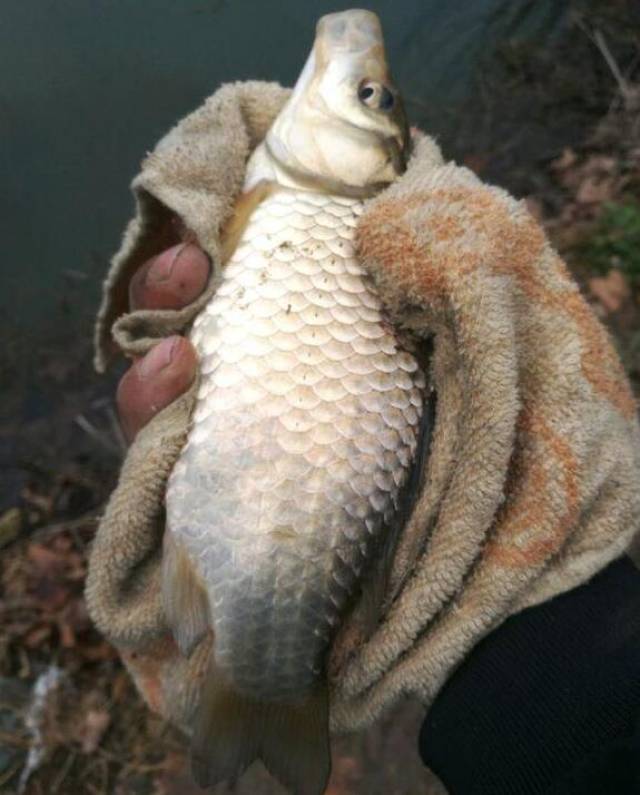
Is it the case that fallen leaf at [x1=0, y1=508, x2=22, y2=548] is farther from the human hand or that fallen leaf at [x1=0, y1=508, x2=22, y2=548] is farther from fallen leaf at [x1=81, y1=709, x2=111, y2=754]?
the human hand

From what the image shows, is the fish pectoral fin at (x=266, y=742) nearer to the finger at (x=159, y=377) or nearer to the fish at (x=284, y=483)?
the fish at (x=284, y=483)

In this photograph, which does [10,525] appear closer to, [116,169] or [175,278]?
[116,169]

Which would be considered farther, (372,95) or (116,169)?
(116,169)

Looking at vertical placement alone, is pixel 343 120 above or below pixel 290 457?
above

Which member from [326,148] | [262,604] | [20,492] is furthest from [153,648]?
[20,492]

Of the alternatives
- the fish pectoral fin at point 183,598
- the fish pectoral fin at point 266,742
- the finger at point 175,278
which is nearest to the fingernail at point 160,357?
the finger at point 175,278

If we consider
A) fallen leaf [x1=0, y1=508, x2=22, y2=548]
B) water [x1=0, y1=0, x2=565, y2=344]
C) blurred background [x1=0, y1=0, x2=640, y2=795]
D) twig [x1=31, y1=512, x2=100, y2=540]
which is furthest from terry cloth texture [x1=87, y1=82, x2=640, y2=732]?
water [x1=0, y1=0, x2=565, y2=344]

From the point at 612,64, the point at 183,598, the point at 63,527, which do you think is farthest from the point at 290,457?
the point at 612,64
